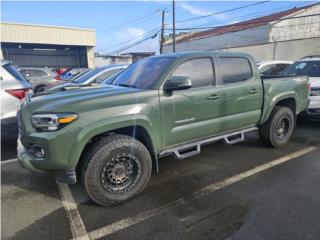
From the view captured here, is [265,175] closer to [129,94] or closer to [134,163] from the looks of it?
[134,163]

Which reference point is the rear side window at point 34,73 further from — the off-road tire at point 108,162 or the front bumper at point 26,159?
the off-road tire at point 108,162

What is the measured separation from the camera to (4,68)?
16.7ft

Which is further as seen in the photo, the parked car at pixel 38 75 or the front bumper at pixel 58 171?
the parked car at pixel 38 75

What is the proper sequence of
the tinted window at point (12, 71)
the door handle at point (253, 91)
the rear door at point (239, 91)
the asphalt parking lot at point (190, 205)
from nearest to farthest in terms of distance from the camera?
the asphalt parking lot at point (190, 205)
the rear door at point (239, 91)
the door handle at point (253, 91)
the tinted window at point (12, 71)

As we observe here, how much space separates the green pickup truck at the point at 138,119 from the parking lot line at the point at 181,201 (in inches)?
15.1

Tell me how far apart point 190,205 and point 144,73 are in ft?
6.61

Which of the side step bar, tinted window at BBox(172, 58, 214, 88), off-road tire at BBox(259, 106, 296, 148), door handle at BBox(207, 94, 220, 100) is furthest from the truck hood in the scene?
off-road tire at BBox(259, 106, 296, 148)

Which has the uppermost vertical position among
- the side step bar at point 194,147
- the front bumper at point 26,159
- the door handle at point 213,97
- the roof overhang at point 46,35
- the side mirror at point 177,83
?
the roof overhang at point 46,35

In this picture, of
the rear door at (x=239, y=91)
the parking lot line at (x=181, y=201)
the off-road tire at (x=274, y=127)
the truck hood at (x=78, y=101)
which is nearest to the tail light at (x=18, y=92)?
the truck hood at (x=78, y=101)

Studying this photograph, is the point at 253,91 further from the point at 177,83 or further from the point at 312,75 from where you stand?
the point at 312,75

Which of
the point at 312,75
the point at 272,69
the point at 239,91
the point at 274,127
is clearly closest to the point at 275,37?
the point at 272,69

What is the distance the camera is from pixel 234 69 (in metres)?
4.46

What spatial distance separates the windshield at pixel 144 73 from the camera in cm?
378

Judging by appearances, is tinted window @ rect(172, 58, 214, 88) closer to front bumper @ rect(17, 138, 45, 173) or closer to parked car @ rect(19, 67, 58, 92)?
front bumper @ rect(17, 138, 45, 173)
